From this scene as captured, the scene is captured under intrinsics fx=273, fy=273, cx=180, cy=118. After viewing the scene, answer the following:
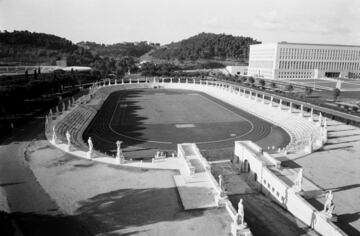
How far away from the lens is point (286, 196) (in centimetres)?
1992

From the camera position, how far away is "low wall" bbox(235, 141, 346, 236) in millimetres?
16328

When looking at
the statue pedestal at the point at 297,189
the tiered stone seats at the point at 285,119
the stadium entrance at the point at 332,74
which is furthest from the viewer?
the stadium entrance at the point at 332,74

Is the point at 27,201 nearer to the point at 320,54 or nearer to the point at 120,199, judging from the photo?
the point at 120,199

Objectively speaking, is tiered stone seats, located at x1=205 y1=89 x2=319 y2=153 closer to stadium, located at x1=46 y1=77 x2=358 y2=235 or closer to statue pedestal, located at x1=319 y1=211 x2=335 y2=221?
stadium, located at x1=46 y1=77 x2=358 y2=235

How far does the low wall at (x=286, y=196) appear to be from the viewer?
16328mm

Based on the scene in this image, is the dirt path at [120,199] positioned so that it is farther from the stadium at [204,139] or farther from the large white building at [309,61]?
the large white building at [309,61]

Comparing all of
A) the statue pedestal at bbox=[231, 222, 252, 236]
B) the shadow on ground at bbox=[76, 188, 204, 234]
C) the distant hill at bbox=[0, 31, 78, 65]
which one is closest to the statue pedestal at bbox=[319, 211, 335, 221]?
the statue pedestal at bbox=[231, 222, 252, 236]

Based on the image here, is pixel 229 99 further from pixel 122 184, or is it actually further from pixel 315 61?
pixel 315 61

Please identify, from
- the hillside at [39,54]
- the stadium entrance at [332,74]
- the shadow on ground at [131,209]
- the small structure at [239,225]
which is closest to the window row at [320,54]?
the stadium entrance at [332,74]

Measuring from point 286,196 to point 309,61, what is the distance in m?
114

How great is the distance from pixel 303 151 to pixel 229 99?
134 feet

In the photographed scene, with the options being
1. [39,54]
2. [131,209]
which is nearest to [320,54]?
[131,209]

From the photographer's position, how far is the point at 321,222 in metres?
16.4

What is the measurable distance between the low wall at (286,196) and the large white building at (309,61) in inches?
3882
